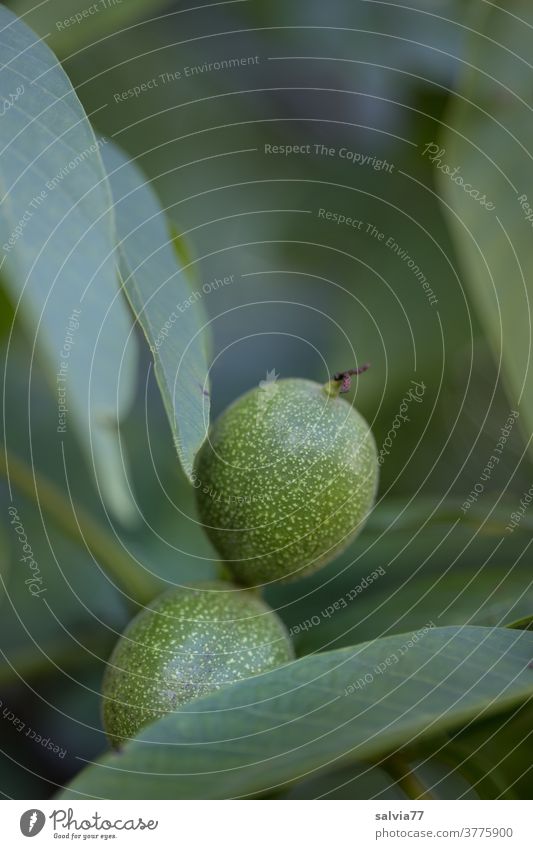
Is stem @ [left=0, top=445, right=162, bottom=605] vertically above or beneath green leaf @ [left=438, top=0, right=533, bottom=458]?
beneath

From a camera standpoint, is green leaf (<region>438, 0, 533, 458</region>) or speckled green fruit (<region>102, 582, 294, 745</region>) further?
green leaf (<region>438, 0, 533, 458</region>)

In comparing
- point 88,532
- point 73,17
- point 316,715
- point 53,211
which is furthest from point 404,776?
point 73,17

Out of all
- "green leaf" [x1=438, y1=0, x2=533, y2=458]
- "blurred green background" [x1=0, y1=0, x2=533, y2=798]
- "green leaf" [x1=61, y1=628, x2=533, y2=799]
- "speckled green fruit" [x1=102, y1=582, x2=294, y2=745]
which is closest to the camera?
"green leaf" [x1=61, y1=628, x2=533, y2=799]

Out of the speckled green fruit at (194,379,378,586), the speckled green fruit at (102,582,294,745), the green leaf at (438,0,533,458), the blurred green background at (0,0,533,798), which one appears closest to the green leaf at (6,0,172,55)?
the blurred green background at (0,0,533,798)

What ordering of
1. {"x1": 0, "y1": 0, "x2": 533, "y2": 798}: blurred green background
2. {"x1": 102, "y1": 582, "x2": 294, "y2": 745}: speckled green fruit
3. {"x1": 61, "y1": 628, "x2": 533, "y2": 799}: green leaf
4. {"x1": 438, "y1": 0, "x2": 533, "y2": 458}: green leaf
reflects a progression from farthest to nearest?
{"x1": 0, "y1": 0, "x2": 533, "y2": 798}: blurred green background, {"x1": 438, "y1": 0, "x2": 533, "y2": 458}: green leaf, {"x1": 102, "y1": 582, "x2": 294, "y2": 745}: speckled green fruit, {"x1": 61, "y1": 628, "x2": 533, "y2": 799}: green leaf

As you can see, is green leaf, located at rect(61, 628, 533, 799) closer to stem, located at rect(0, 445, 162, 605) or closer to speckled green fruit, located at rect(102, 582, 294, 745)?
speckled green fruit, located at rect(102, 582, 294, 745)

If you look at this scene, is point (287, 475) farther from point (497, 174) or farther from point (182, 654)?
point (497, 174)
